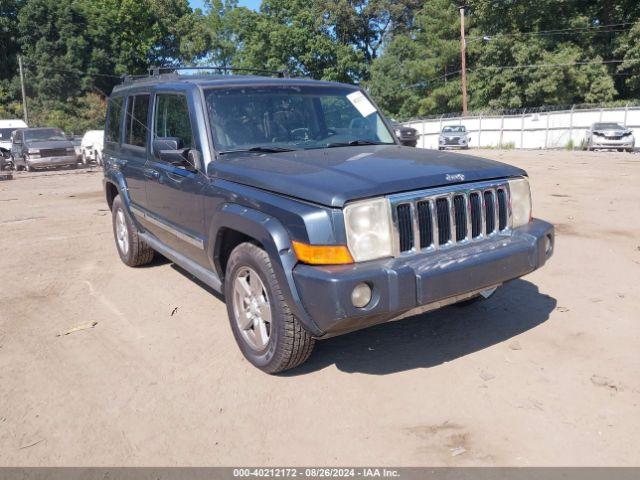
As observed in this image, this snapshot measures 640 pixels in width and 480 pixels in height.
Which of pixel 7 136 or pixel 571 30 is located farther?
pixel 571 30

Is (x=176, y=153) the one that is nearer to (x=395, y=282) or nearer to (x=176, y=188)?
(x=176, y=188)

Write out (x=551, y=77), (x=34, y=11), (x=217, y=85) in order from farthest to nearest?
1. (x=34, y=11)
2. (x=551, y=77)
3. (x=217, y=85)

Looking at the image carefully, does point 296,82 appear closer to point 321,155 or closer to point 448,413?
point 321,155

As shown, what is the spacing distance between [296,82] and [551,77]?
128 ft

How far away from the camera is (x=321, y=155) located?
162 inches

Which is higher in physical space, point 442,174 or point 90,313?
point 442,174

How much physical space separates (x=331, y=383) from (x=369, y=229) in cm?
105

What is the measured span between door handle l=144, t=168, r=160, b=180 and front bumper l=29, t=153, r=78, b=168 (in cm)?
1976

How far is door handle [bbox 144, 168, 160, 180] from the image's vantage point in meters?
5.09

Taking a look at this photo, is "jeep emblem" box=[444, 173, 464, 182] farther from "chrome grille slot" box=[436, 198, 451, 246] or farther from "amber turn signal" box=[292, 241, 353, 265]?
"amber turn signal" box=[292, 241, 353, 265]

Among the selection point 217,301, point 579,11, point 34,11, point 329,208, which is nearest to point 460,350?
point 329,208

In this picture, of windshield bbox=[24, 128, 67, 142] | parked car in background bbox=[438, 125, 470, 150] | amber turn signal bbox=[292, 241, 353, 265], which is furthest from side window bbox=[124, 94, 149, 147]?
parked car in background bbox=[438, 125, 470, 150]

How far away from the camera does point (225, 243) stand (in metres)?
4.13

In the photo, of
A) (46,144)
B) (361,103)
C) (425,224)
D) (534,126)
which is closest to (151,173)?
(361,103)
